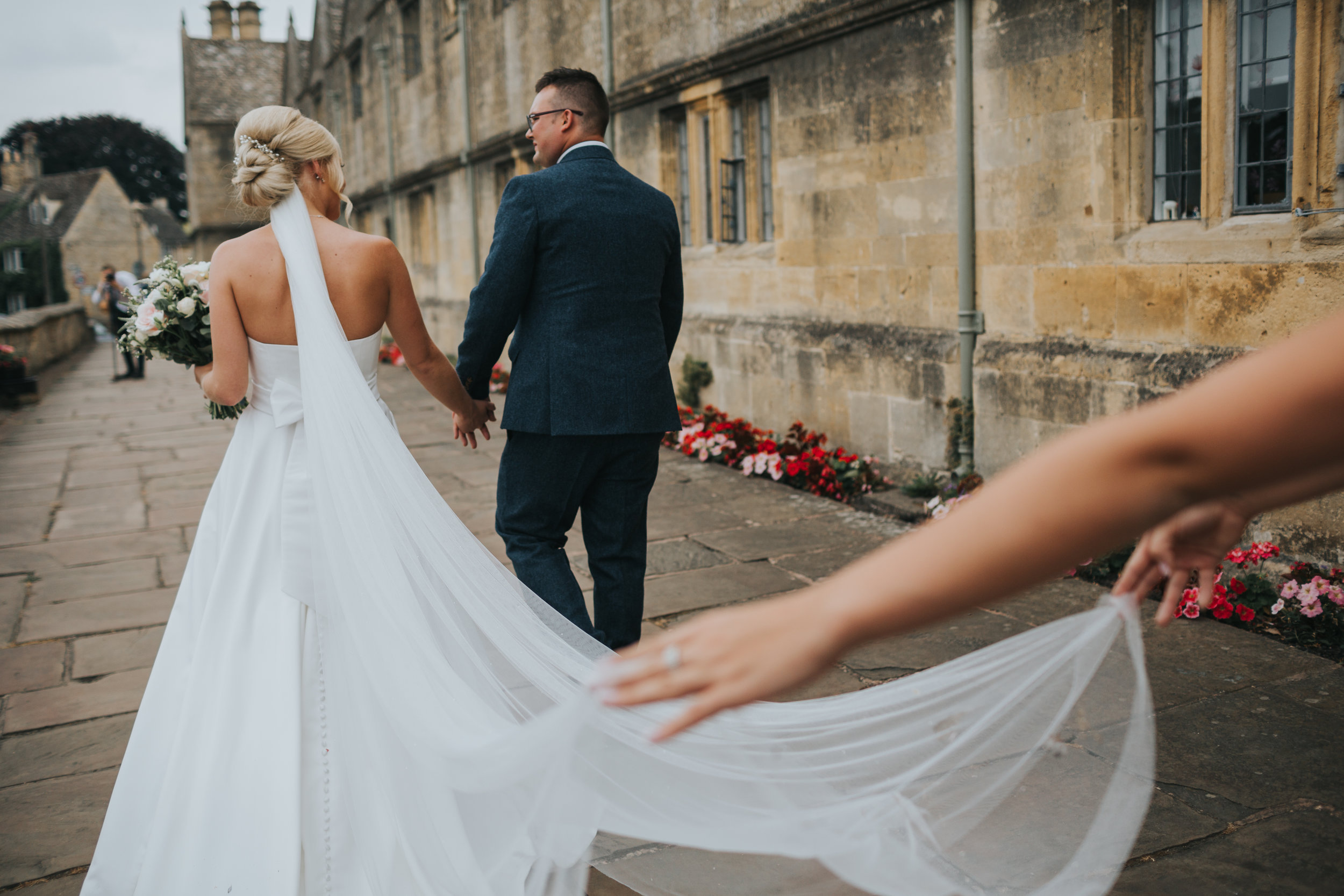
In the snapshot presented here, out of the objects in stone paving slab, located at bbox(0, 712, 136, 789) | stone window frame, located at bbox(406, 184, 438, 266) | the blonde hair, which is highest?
stone window frame, located at bbox(406, 184, 438, 266)

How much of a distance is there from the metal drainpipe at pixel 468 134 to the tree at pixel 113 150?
188 feet

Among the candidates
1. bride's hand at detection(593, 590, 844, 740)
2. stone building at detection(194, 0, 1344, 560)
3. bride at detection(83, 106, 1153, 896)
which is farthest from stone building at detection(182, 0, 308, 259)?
bride's hand at detection(593, 590, 844, 740)

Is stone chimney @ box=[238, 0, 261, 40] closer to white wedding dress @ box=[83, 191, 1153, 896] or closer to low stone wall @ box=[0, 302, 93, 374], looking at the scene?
low stone wall @ box=[0, 302, 93, 374]

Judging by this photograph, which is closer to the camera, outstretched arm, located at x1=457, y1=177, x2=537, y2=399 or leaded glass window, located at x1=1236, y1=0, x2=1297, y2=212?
outstretched arm, located at x1=457, y1=177, x2=537, y2=399

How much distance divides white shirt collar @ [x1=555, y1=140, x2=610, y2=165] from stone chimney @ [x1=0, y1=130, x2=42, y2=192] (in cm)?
6621

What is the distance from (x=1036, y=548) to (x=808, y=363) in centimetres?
737

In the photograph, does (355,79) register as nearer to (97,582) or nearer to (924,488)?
(97,582)

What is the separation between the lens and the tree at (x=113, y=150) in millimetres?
63812

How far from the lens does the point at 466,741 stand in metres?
2.26

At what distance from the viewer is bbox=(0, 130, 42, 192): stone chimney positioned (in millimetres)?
58812

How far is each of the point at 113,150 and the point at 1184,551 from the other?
74769mm

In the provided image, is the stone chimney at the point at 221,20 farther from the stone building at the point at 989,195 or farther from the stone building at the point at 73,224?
the stone building at the point at 989,195

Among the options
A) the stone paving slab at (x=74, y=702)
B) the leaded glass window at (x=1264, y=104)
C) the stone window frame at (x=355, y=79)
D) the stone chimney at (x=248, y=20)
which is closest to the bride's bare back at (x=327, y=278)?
the stone paving slab at (x=74, y=702)

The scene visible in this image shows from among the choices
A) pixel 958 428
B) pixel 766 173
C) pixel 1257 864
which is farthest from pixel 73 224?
pixel 1257 864
